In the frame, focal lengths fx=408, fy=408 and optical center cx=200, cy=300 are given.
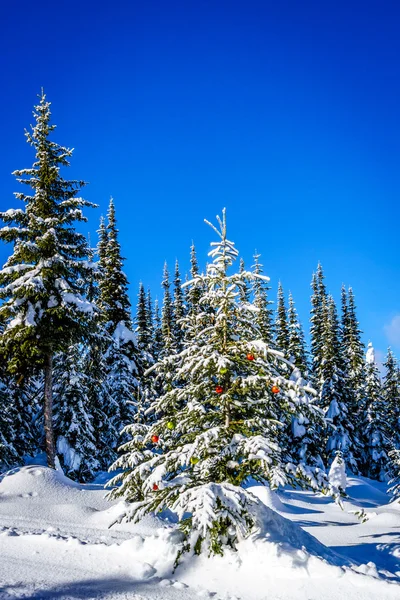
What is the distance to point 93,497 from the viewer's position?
1223cm

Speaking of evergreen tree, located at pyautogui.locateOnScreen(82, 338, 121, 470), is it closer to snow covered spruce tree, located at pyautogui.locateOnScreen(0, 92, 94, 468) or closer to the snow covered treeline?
the snow covered treeline

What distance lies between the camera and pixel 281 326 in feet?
127

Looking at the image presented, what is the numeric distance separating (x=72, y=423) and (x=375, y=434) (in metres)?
28.4

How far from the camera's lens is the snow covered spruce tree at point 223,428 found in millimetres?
6676

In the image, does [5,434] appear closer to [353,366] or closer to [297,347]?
[297,347]

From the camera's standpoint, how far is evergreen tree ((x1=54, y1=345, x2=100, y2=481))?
20641mm

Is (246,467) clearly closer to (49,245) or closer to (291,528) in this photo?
(291,528)

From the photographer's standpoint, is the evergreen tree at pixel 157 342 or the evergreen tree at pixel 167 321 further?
the evergreen tree at pixel 157 342

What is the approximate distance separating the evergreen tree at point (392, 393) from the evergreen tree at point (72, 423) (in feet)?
110

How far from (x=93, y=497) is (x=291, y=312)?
28.7m

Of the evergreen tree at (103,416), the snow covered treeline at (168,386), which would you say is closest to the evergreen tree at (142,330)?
the snow covered treeline at (168,386)

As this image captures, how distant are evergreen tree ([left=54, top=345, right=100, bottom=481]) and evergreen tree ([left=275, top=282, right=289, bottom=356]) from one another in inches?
810

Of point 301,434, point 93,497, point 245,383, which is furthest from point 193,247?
point 245,383

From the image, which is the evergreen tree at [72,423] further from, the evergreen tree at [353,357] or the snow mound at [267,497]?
the evergreen tree at [353,357]
